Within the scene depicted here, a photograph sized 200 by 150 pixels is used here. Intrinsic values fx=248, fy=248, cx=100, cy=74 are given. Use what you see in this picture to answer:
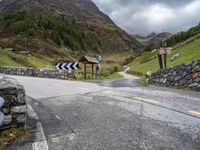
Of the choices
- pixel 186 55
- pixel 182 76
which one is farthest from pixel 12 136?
pixel 186 55

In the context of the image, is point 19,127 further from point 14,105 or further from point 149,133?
point 149,133

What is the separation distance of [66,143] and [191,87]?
10.6 metres

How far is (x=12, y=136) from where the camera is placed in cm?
427

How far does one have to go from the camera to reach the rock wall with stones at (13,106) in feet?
14.6

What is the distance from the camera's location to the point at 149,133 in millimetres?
4578

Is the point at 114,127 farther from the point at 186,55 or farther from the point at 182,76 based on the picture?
the point at 186,55

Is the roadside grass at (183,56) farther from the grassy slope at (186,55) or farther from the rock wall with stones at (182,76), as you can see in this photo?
the rock wall with stones at (182,76)

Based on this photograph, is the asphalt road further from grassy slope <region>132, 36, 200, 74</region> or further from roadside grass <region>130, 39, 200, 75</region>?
grassy slope <region>132, 36, 200, 74</region>

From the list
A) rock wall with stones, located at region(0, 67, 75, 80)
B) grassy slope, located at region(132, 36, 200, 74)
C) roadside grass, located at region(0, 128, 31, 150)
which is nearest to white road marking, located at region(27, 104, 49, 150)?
roadside grass, located at region(0, 128, 31, 150)

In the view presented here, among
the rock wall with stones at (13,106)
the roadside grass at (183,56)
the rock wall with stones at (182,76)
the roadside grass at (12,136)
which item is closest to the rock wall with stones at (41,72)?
the rock wall with stones at (182,76)

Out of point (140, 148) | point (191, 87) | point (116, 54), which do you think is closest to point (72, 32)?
point (116, 54)

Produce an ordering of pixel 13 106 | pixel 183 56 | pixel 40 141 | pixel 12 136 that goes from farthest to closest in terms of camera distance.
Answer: pixel 183 56
pixel 13 106
pixel 12 136
pixel 40 141

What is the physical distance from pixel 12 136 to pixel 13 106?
1.85 feet

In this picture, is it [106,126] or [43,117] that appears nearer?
[106,126]
